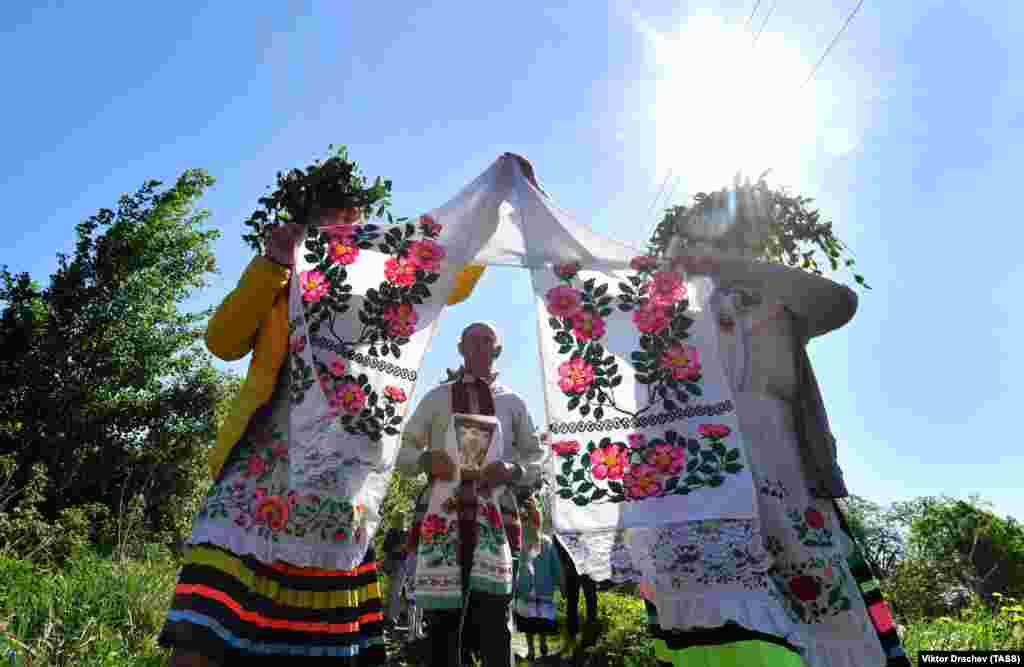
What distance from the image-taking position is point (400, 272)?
95.6 inches

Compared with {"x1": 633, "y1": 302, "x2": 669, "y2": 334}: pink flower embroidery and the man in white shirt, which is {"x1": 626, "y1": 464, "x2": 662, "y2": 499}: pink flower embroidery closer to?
{"x1": 633, "y1": 302, "x2": 669, "y2": 334}: pink flower embroidery

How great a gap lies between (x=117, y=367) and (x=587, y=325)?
22087 millimetres

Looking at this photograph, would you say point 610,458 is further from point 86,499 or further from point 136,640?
point 86,499

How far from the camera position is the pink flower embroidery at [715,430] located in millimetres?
2086

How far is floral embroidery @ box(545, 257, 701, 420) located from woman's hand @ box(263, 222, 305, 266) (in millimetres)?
986

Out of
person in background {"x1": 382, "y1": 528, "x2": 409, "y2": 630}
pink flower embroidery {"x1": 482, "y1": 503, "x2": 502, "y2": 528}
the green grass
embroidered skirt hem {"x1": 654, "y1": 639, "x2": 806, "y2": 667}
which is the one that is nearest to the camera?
embroidered skirt hem {"x1": 654, "y1": 639, "x2": 806, "y2": 667}

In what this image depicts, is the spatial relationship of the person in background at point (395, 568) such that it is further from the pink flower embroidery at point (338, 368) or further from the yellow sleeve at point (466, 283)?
the pink flower embroidery at point (338, 368)

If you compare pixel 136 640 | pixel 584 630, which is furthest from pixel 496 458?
pixel 584 630

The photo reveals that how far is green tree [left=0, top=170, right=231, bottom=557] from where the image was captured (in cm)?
1847

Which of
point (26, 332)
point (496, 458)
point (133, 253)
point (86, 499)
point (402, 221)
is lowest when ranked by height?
point (496, 458)

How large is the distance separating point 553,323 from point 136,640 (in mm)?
4257

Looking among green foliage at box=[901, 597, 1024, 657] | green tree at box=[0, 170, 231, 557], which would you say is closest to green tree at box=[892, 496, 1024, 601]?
green foliage at box=[901, 597, 1024, 657]

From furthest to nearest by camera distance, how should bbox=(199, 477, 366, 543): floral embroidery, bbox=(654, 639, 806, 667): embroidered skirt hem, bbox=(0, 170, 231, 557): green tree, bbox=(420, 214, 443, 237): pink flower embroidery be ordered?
→ bbox=(0, 170, 231, 557): green tree → bbox=(420, 214, 443, 237): pink flower embroidery → bbox=(199, 477, 366, 543): floral embroidery → bbox=(654, 639, 806, 667): embroidered skirt hem

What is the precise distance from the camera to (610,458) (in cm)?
214
